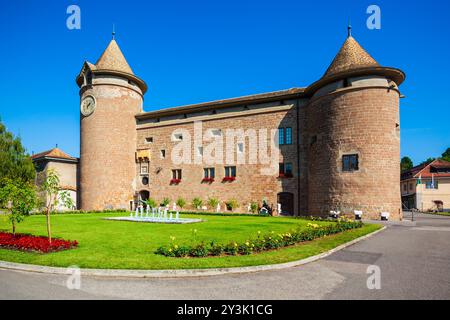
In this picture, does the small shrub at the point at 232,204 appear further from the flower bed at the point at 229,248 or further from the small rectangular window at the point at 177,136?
the flower bed at the point at 229,248

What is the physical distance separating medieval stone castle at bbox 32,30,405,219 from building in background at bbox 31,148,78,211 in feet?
Answer: 3.01

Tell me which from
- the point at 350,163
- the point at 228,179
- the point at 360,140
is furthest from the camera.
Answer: the point at 228,179

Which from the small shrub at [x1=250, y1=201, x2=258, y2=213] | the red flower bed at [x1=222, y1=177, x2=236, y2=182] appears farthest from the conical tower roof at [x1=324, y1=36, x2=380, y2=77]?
the small shrub at [x1=250, y1=201, x2=258, y2=213]

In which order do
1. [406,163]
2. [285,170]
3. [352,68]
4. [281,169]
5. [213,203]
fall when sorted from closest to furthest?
1. [352,68]
2. [285,170]
3. [281,169]
4. [213,203]
5. [406,163]

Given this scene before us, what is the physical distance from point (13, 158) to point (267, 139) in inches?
1040

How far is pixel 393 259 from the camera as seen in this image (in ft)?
28.6

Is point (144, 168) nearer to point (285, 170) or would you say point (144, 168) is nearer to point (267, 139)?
point (267, 139)

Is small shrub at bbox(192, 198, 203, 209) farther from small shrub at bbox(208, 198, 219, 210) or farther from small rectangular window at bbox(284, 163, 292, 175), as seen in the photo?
small rectangular window at bbox(284, 163, 292, 175)

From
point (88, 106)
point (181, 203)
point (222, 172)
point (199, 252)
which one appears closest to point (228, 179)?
point (222, 172)

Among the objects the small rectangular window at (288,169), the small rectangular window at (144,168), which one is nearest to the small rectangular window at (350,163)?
the small rectangular window at (288,169)

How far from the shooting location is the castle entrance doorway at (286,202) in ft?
94.9

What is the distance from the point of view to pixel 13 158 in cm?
2944
